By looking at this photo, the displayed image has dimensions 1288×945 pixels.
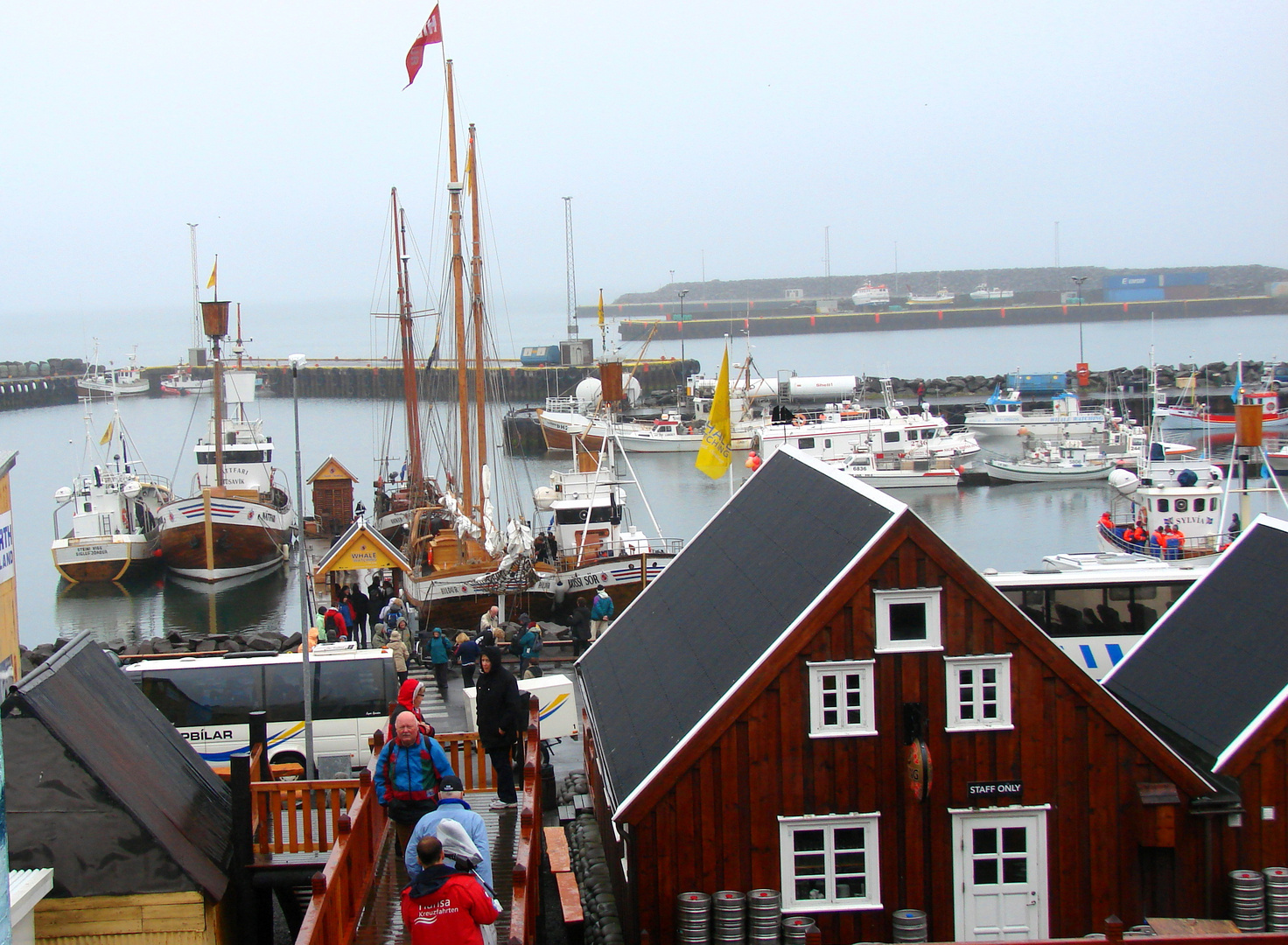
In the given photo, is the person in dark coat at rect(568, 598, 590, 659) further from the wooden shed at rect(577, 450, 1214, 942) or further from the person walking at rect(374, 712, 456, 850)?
the person walking at rect(374, 712, 456, 850)

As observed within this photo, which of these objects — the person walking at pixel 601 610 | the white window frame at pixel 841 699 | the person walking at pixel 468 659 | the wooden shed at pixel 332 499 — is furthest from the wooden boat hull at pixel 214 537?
the white window frame at pixel 841 699

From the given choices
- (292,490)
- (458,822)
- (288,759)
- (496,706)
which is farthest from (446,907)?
(292,490)

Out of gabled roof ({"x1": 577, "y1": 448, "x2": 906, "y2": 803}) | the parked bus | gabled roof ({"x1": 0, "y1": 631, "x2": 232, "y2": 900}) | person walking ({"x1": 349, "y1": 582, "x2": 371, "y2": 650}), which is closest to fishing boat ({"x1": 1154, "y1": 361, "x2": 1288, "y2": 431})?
person walking ({"x1": 349, "y1": 582, "x2": 371, "y2": 650})

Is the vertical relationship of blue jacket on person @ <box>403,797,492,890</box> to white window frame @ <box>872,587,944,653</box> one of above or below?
below

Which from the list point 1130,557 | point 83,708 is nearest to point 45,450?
point 1130,557

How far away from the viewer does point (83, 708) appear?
920 cm

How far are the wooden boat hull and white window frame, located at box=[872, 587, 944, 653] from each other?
120 feet

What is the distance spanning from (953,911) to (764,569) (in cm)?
337

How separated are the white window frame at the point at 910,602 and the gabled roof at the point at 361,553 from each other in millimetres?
16439

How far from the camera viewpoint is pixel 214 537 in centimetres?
4278

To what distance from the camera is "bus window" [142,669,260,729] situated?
15625 millimetres

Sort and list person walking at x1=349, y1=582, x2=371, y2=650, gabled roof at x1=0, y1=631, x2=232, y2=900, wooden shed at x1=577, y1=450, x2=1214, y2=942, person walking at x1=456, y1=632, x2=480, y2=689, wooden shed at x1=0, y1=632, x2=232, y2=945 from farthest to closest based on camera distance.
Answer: person walking at x1=349, y1=582, x2=371, y2=650 → person walking at x1=456, y1=632, x2=480, y2=689 → wooden shed at x1=577, y1=450, x2=1214, y2=942 → gabled roof at x1=0, y1=631, x2=232, y2=900 → wooden shed at x1=0, y1=632, x2=232, y2=945

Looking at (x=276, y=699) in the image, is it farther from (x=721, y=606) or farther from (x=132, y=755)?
(x=721, y=606)

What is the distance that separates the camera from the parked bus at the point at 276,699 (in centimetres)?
1544
